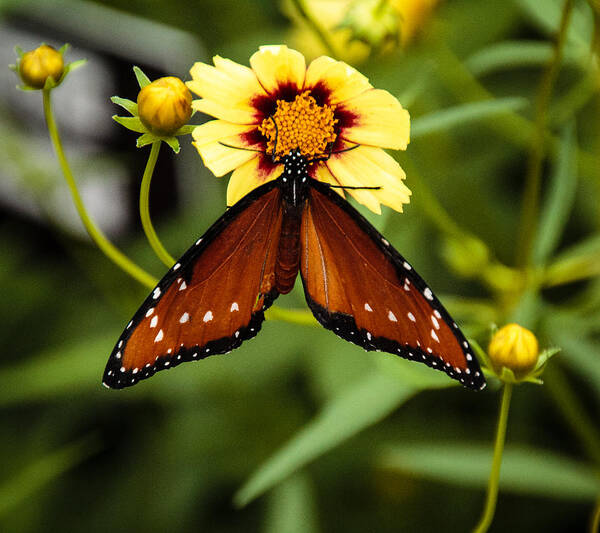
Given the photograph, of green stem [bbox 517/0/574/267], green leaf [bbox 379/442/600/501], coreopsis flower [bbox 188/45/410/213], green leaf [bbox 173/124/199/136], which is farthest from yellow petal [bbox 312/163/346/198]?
green leaf [bbox 379/442/600/501]

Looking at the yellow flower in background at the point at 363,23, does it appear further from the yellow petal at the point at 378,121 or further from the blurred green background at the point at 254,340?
the yellow petal at the point at 378,121

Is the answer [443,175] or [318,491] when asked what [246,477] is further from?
[443,175]

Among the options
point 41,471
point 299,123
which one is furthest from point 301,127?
point 41,471

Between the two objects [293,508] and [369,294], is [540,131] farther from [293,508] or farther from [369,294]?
[293,508]

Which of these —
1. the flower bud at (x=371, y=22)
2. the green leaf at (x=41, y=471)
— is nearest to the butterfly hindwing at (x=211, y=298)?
the flower bud at (x=371, y=22)

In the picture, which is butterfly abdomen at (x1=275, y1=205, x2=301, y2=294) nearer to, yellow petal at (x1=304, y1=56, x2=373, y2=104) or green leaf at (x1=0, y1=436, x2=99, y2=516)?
yellow petal at (x1=304, y1=56, x2=373, y2=104)

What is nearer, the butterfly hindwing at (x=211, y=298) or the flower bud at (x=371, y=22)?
the butterfly hindwing at (x=211, y=298)
